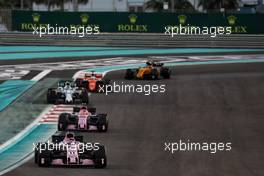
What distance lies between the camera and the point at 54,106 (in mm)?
26375

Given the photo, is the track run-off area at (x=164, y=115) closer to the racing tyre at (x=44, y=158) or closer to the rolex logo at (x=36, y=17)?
the racing tyre at (x=44, y=158)

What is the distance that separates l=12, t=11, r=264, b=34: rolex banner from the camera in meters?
53.4

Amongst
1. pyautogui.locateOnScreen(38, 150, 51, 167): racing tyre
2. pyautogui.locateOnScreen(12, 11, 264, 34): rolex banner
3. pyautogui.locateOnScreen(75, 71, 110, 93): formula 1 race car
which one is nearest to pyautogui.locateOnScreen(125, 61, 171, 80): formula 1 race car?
pyautogui.locateOnScreen(75, 71, 110, 93): formula 1 race car

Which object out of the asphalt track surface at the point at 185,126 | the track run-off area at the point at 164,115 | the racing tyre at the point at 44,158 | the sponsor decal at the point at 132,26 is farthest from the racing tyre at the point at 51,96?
the sponsor decal at the point at 132,26

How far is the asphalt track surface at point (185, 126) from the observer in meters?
16.6

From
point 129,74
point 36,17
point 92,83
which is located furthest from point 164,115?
point 36,17

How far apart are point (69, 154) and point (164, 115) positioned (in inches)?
325

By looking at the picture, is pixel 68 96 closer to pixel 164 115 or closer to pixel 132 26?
pixel 164 115

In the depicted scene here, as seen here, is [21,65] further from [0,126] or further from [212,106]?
[0,126]

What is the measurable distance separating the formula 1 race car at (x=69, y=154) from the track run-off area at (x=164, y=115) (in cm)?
24

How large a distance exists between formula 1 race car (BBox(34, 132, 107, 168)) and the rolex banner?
36.8 m

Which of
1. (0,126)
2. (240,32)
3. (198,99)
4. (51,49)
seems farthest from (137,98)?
(240,32)

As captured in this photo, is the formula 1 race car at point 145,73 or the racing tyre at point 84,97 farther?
the formula 1 race car at point 145,73

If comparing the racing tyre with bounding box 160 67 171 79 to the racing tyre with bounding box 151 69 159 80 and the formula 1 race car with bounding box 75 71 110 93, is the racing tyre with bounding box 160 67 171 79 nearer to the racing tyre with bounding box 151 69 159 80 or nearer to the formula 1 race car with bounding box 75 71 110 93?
the racing tyre with bounding box 151 69 159 80
